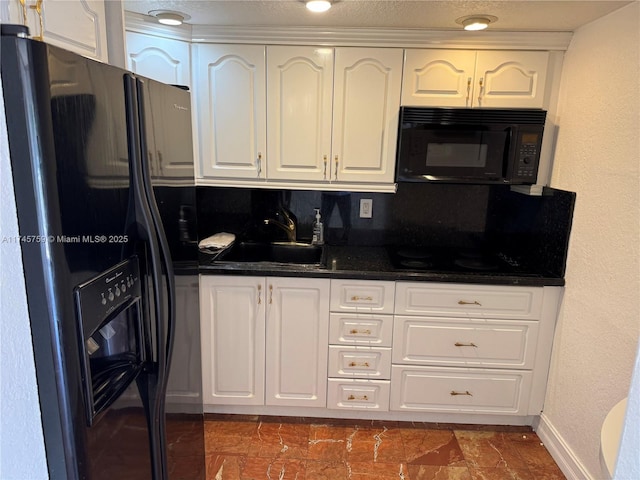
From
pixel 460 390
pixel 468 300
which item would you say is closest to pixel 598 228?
pixel 468 300

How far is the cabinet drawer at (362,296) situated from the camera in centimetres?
216

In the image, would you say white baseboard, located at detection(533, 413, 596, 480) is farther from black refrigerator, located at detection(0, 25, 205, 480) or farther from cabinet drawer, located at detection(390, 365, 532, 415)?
black refrigerator, located at detection(0, 25, 205, 480)

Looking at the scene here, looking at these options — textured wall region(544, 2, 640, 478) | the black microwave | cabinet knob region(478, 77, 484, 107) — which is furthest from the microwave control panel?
cabinet knob region(478, 77, 484, 107)

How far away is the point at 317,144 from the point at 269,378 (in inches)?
51.4

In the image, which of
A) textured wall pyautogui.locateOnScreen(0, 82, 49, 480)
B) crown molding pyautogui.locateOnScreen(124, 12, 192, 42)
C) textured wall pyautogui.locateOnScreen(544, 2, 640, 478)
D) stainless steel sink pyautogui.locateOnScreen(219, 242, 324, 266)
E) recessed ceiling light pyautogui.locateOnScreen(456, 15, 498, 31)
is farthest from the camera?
stainless steel sink pyautogui.locateOnScreen(219, 242, 324, 266)

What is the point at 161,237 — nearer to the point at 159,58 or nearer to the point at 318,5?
the point at 318,5

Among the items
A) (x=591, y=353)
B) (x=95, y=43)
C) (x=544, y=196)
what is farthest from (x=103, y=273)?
(x=544, y=196)

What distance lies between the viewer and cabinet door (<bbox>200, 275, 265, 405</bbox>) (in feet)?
7.16

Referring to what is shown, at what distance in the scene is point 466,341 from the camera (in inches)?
86.9

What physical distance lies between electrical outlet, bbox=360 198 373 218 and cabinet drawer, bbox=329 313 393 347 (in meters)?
0.72

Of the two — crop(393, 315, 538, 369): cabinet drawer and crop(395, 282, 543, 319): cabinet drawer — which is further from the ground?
crop(395, 282, 543, 319): cabinet drawer

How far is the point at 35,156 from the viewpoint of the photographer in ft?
2.30

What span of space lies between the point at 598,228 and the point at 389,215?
113 centimetres

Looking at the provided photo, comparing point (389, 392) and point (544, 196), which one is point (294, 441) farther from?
point (544, 196)
